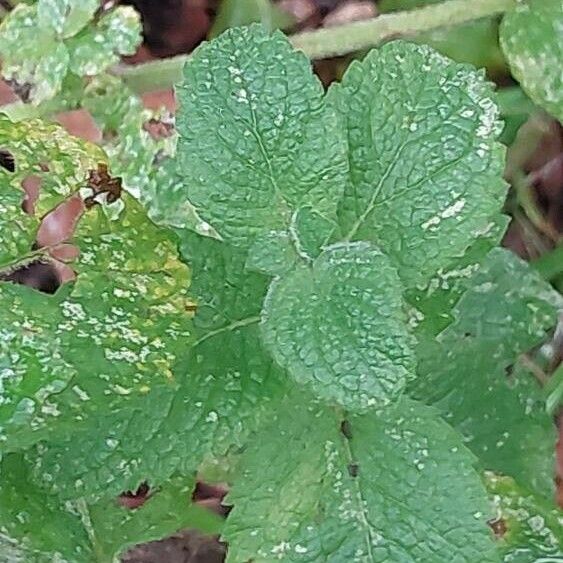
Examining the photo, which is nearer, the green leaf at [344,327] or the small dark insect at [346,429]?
the green leaf at [344,327]

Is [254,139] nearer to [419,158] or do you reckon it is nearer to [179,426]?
[419,158]

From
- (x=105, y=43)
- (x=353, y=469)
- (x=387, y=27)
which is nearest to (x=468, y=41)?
(x=387, y=27)

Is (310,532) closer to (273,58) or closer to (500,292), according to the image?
(273,58)

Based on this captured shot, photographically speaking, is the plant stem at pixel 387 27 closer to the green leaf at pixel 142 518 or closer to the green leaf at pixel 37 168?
the green leaf at pixel 37 168

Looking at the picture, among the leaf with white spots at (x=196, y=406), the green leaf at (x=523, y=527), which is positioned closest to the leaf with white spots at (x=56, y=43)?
the leaf with white spots at (x=196, y=406)

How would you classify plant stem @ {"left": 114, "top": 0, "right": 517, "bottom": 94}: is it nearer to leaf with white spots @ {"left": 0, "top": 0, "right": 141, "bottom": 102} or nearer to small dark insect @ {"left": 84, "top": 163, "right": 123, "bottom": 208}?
leaf with white spots @ {"left": 0, "top": 0, "right": 141, "bottom": 102}

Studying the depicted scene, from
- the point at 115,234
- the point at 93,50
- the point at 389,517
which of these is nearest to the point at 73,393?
the point at 115,234
